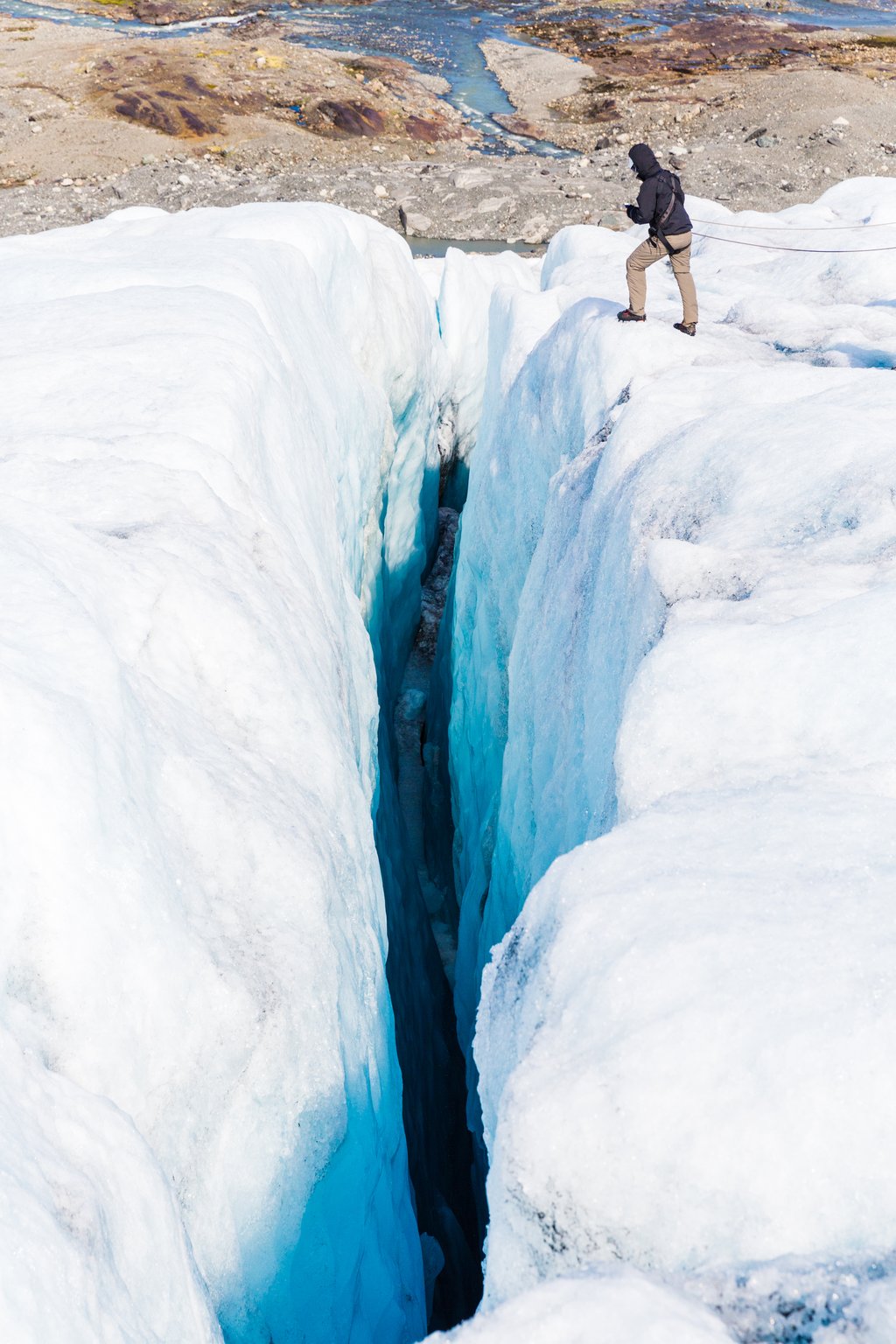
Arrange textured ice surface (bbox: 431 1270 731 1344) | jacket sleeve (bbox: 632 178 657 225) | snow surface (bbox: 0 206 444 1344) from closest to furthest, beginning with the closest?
textured ice surface (bbox: 431 1270 731 1344) < snow surface (bbox: 0 206 444 1344) < jacket sleeve (bbox: 632 178 657 225)

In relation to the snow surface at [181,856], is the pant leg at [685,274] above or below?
above

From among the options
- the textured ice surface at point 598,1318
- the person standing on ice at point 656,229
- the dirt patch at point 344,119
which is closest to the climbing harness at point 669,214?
the person standing on ice at point 656,229

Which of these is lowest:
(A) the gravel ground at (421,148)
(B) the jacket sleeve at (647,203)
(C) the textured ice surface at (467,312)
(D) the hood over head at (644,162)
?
(C) the textured ice surface at (467,312)

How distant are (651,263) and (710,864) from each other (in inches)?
220

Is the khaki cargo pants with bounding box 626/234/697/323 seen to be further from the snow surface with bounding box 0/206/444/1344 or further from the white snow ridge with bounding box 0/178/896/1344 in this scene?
the snow surface with bounding box 0/206/444/1344

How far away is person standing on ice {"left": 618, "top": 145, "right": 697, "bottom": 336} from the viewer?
253 inches

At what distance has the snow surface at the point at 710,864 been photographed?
6.20ft

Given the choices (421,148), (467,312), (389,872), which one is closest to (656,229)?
(389,872)

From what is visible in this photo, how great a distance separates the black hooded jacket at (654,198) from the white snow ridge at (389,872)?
803 millimetres

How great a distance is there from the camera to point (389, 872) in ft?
23.9

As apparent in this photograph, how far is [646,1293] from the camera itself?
166cm

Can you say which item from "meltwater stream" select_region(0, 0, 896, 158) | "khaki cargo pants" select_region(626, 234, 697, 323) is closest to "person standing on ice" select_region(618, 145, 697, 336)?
"khaki cargo pants" select_region(626, 234, 697, 323)

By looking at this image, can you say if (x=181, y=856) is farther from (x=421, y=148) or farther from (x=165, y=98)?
(x=165, y=98)

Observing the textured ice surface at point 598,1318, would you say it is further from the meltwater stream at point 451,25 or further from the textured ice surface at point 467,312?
the meltwater stream at point 451,25
